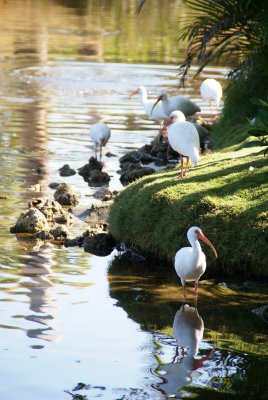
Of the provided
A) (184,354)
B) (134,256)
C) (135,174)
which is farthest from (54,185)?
(184,354)

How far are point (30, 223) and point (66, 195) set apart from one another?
1.62 meters

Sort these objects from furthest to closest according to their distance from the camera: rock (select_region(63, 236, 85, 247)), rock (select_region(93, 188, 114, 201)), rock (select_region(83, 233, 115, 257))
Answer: rock (select_region(93, 188, 114, 201)) < rock (select_region(63, 236, 85, 247)) < rock (select_region(83, 233, 115, 257))

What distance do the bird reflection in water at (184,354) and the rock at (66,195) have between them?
13.4 feet

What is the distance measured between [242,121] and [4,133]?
450 centimetres

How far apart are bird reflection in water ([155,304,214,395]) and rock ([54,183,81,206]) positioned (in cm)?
407

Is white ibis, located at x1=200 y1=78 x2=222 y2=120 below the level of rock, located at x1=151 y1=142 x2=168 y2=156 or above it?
above

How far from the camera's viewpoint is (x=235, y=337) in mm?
7254

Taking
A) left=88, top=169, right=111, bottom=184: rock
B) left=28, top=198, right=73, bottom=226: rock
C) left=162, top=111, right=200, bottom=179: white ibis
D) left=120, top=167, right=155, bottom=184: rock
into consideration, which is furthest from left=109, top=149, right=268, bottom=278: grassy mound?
left=88, top=169, right=111, bottom=184: rock

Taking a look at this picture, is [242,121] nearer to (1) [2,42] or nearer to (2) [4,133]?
(2) [4,133]

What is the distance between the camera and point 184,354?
22.5ft

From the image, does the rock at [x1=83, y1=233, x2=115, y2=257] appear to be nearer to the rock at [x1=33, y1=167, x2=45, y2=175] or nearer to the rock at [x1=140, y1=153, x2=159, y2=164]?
A: the rock at [x1=33, y1=167, x2=45, y2=175]

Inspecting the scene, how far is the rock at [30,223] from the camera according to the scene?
33.4ft

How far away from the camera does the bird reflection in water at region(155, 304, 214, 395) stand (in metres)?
6.29

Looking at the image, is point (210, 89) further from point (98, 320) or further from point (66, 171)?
point (98, 320)
